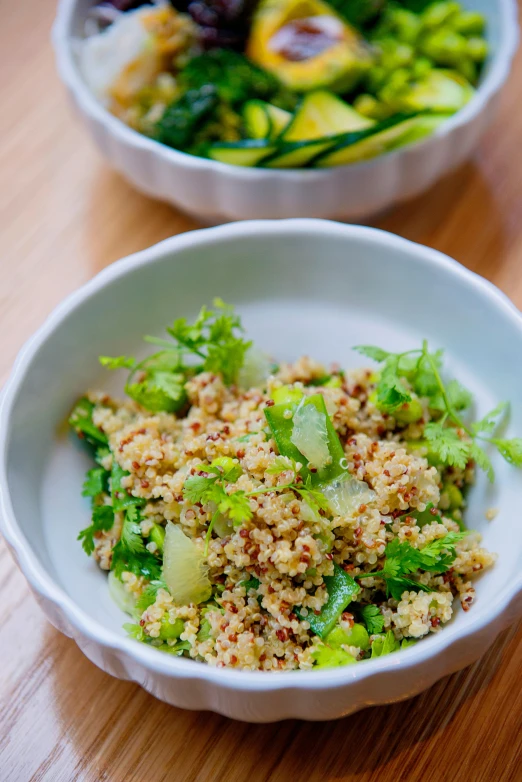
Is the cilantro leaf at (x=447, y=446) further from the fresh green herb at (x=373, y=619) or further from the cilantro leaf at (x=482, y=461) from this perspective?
the fresh green herb at (x=373, y=619)

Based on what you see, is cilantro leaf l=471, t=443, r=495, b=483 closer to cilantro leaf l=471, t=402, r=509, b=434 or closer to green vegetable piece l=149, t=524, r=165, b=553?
cilantro leaf l=471, t=402, r=509, b=434

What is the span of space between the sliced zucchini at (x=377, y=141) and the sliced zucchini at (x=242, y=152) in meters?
0.14

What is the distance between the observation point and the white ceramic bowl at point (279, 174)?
6.28 ft

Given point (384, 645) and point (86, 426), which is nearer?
point (384, 645)

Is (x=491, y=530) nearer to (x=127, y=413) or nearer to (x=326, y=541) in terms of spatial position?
(x=326, y=541)

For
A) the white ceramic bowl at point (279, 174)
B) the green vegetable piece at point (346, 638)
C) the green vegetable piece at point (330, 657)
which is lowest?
the green vegetable piece at point (346, 638)

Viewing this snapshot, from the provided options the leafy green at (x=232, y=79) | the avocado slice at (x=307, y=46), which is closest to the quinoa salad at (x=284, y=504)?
the leafy green at (x=232, y=79)

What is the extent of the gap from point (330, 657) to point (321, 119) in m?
1.46

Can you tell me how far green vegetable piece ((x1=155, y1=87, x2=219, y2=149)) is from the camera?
211 cm

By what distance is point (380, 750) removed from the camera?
1339 mm

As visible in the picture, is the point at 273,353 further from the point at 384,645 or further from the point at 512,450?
the point at 384,645

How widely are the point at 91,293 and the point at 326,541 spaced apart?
709 mm

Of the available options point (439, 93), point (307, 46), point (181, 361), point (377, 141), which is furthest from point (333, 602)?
point (307, 46)

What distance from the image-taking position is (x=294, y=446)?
53.9 inches
